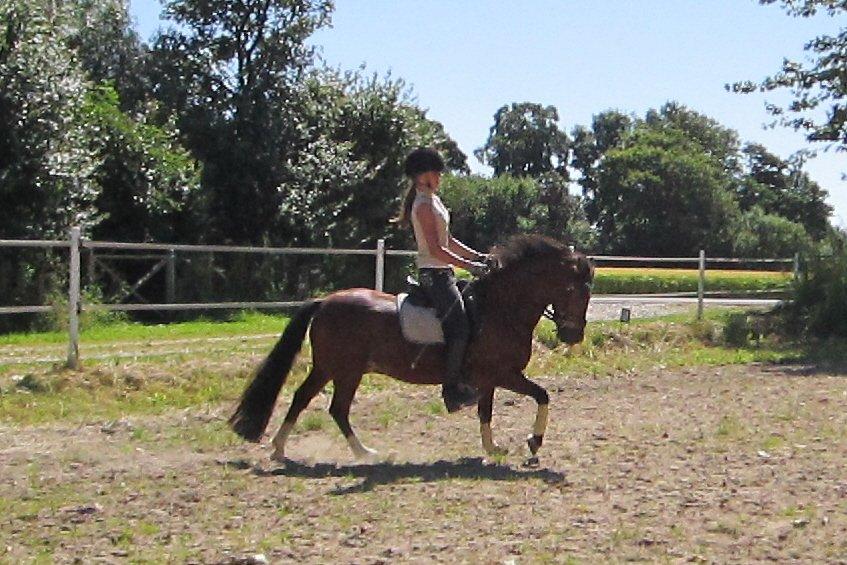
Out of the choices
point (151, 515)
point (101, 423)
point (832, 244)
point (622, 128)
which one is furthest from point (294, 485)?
point (622, 128)

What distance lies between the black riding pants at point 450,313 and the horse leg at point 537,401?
513 millimetres

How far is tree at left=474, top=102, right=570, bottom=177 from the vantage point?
3403 inches

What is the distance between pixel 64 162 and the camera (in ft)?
64.5

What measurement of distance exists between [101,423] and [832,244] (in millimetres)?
16739

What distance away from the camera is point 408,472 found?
8.54 m

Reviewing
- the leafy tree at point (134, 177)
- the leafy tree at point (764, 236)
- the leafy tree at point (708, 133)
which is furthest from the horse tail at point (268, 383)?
the leafy tree at point (708, 133)

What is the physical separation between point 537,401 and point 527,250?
4.17 feet

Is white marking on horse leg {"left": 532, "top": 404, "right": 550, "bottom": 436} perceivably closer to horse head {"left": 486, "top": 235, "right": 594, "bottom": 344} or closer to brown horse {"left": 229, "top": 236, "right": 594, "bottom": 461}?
brown horse {"left": 229, "top": 236, "right": 594, "bottom": 461}

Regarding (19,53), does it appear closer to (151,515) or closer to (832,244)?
(151,515)

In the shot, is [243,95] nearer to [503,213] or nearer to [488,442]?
[488,442]

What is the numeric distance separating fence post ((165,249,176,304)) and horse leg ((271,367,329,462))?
45.1 feet

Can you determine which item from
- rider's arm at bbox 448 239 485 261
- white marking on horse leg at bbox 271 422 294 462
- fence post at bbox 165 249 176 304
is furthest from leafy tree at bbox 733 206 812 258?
white marking on horse leg at bbox 271 422 294 462

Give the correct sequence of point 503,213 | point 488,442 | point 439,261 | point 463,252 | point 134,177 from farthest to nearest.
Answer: point 503,213 → point 134,177 → point 463,252 → point 488,442 → point 439,261

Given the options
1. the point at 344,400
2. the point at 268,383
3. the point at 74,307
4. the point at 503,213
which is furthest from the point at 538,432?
the point at 503,213
